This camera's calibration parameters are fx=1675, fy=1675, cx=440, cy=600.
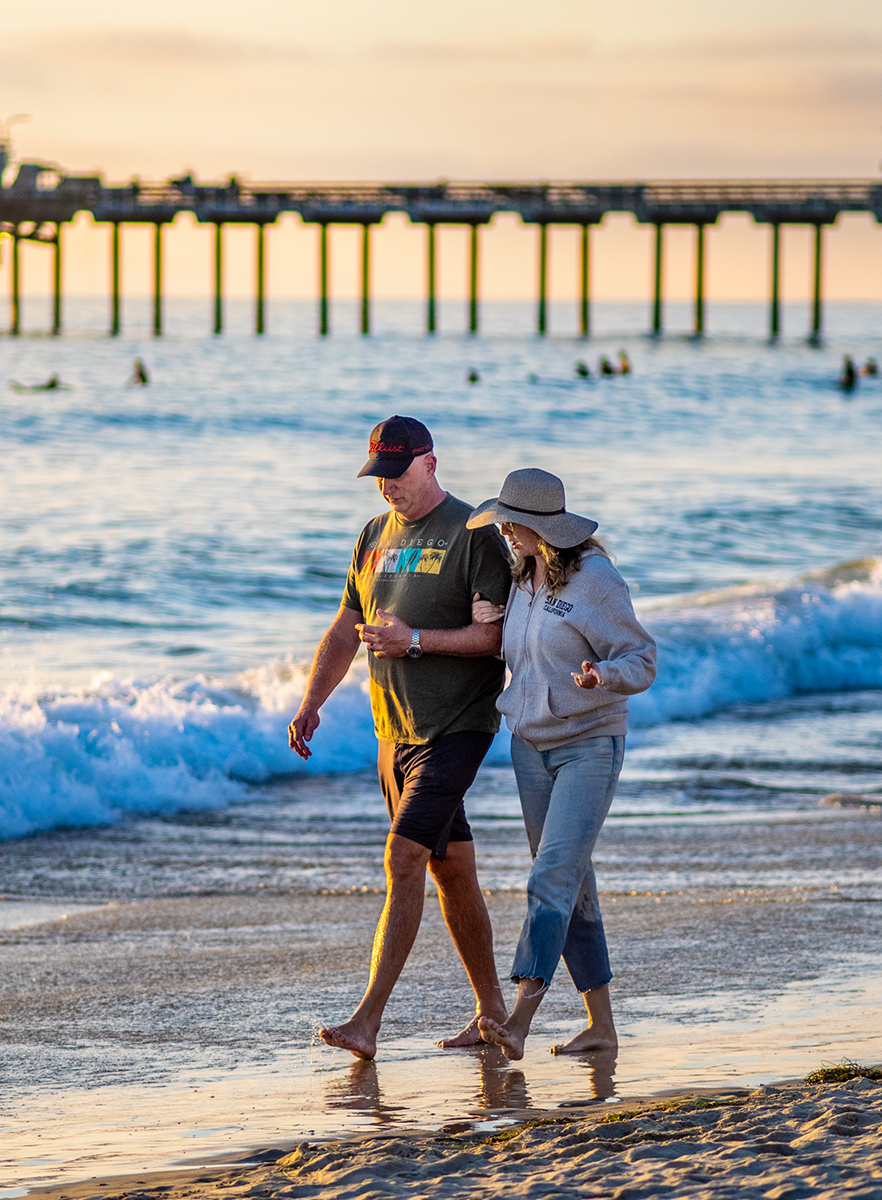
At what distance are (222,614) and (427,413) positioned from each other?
21625mm

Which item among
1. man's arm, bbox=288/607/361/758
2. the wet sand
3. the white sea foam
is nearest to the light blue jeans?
the wet sand

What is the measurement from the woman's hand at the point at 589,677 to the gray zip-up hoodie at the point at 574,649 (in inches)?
4.4

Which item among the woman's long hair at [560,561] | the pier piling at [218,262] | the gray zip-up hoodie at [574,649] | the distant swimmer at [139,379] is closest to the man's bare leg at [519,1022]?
the gray zip-up hoodie at [574,649]

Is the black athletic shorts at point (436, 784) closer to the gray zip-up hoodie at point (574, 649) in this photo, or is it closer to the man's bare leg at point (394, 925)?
the man's bare leg at point (394, 925)

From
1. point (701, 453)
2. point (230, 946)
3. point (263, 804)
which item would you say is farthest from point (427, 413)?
point (230, 946)

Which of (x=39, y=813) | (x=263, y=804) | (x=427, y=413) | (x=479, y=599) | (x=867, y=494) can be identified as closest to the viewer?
(x=479, y=599)

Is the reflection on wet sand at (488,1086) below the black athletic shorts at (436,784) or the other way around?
below

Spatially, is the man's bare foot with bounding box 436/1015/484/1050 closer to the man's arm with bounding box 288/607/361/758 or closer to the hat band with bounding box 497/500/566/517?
the man's arm with bounding box 288/607/361/758

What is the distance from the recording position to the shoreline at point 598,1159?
314 cm

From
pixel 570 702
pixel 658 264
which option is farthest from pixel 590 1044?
pixel 658 264

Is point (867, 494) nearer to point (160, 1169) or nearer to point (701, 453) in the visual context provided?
point (701, 453)

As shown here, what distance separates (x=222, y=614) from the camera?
582 inches

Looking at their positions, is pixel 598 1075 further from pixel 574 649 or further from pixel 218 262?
pixel 218 262

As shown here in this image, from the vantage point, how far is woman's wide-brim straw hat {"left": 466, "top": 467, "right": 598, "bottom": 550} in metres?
4.18
